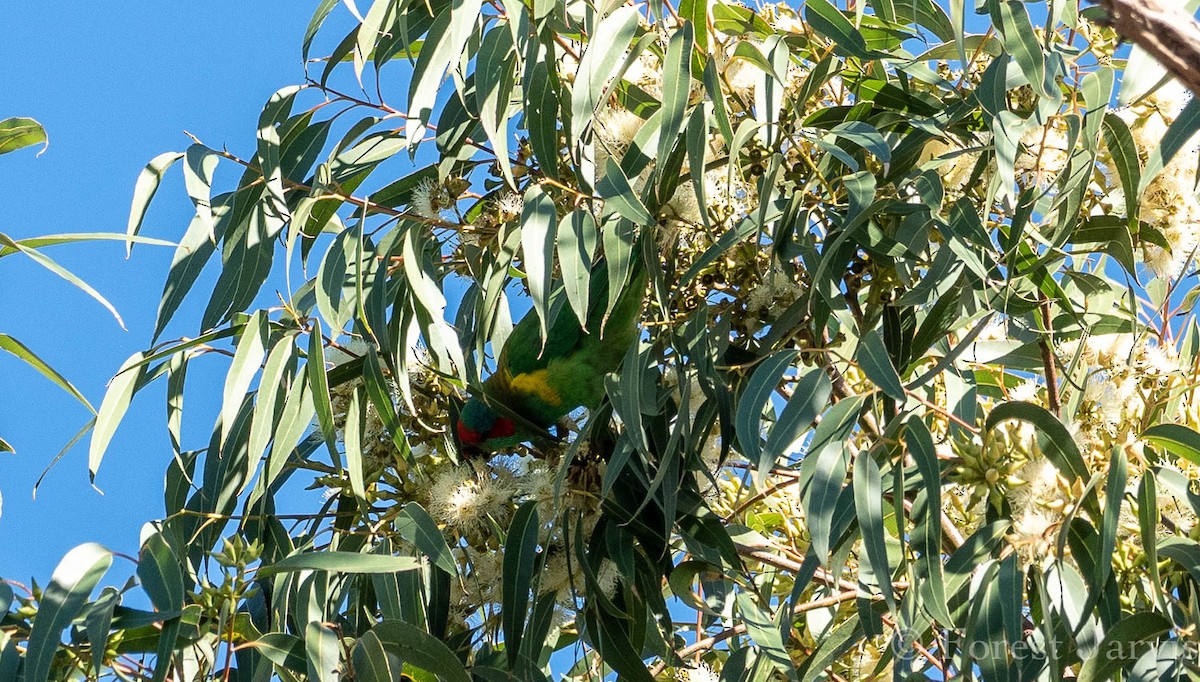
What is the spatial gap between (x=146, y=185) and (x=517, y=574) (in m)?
0.83

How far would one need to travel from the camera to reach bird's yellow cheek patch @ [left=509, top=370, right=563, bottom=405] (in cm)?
225

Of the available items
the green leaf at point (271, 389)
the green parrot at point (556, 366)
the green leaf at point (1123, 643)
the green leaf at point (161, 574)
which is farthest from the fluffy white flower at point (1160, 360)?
the green leaf at point (161, 574)

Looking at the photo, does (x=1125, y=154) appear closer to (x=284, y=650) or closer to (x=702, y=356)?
(x=702, y=356)

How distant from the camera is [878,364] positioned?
146cm

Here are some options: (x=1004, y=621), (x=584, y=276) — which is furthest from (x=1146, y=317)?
(x=584, y=276)

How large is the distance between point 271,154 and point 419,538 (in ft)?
2.02

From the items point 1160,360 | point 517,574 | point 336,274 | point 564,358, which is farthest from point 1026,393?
point 336,274

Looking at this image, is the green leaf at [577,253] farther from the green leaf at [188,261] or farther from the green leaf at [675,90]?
the green leaf at [188,261]

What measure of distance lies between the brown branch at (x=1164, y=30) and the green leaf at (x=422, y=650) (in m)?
1.11

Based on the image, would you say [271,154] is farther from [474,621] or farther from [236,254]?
[474,621]

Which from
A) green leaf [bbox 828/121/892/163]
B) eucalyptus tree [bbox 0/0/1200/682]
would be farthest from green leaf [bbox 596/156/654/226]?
green leaf [bbox 828/121/892/163]

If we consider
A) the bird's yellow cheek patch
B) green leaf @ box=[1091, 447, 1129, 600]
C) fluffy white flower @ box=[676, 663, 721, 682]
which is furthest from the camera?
the bird's yellow cheek patch

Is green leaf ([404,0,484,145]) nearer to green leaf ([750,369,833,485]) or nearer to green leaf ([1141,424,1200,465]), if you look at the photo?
green leaf ([750,369,833,485])

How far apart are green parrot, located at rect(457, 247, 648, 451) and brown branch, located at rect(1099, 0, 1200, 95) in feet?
3.55
